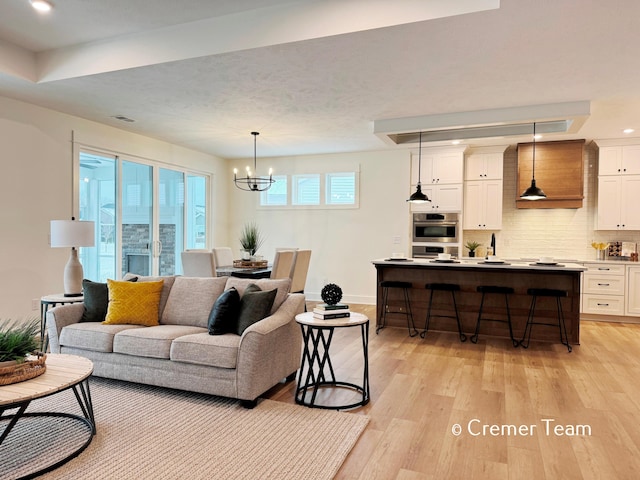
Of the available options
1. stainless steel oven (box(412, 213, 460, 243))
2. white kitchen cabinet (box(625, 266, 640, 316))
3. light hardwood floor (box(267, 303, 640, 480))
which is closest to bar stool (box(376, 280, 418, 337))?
light hardwood floor (box(267, 303, 640, 480))

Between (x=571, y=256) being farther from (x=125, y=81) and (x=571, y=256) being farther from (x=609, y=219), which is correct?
(x=125, y=81)

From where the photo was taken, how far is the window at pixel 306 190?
796 cm

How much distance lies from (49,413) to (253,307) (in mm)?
1477

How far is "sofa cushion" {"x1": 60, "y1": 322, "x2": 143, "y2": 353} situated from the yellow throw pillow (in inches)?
3.0

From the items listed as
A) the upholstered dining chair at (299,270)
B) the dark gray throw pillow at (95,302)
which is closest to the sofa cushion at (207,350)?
the dark gray throw pillow at (95,302)

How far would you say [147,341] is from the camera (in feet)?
10.5

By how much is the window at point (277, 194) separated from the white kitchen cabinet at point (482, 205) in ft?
10.8

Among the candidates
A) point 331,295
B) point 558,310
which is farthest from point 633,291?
point 331,295

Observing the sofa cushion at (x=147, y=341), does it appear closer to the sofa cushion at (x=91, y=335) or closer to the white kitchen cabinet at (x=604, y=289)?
the sofa cushion at (x=91, y=335)

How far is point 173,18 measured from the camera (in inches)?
135

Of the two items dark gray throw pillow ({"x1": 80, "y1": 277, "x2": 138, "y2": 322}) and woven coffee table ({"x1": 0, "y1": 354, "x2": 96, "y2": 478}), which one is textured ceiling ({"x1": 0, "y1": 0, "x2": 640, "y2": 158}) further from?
woven coffee table ({"x1": 0, "y1": 354, "x2": 96, "y2": 478})

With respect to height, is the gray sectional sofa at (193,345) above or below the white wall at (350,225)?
below

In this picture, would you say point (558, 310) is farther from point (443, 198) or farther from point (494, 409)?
point (443, 198)

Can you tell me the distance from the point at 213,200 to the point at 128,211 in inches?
83.6
